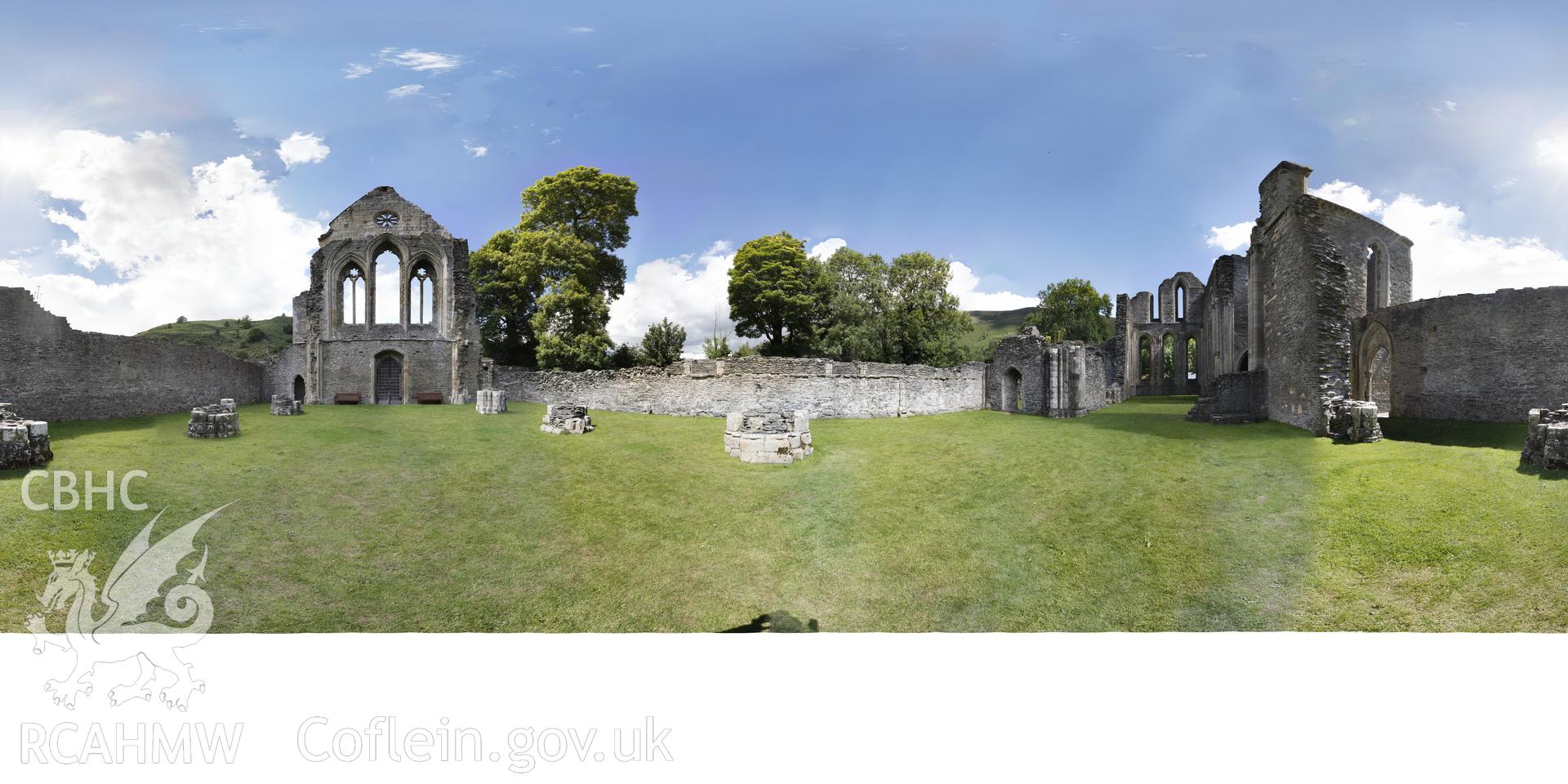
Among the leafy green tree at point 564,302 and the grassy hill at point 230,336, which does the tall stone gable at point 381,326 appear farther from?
the grassy hill at point 230,336

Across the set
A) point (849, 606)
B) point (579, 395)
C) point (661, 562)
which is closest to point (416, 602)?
point (661, 562)

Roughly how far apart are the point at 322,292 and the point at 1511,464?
15188 millimetres

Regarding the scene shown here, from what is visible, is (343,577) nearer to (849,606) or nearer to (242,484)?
(242,484)

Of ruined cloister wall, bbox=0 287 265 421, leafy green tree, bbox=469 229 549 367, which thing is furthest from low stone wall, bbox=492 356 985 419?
ruined cloister wall, bbox=0 287 265 421

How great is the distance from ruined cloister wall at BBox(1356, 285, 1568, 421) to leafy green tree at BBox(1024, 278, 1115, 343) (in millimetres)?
3569

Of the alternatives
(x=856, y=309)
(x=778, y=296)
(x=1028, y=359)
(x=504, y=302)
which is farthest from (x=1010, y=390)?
(x=504, y=302)

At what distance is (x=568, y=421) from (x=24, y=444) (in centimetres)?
361

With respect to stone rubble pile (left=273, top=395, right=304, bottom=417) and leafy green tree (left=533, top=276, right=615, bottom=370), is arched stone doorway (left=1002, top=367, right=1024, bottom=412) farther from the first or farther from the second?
stone rubble pile (left=273, top=395, right=304, bottom=417)

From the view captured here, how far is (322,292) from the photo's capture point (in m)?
10.3

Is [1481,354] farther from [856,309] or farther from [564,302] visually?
[564,302]

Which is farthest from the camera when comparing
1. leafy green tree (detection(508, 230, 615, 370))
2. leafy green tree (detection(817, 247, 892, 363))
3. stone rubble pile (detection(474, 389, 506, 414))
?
leafy green tree (detection(817, 247, 892, 363))

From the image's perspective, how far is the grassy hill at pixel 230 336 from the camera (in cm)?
342

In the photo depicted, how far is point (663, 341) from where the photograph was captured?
34.5 ft

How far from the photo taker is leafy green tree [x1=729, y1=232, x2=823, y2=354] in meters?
10.4
